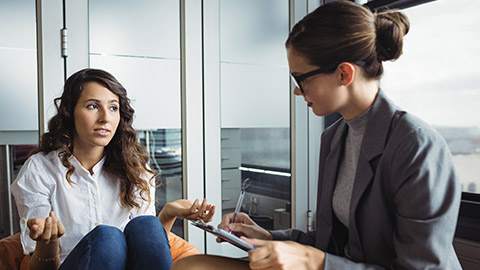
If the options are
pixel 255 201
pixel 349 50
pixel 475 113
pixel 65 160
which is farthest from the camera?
pixel 255 201

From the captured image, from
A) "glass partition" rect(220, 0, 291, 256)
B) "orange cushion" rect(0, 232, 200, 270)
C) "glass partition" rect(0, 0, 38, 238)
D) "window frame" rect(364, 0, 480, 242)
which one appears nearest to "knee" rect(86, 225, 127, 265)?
"orange cushion" rect(0, 232, 200, 270)

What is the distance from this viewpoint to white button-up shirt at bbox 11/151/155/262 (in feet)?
5.48

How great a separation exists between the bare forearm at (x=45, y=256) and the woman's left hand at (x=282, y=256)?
787 mm

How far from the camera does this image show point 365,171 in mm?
1230

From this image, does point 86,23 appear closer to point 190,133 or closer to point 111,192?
point 190,133

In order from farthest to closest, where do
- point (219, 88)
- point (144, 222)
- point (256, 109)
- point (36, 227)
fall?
point (256, 109), point (219, 88), point (144, 222), point (36, 227)

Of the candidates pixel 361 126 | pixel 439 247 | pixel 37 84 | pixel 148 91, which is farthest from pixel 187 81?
pixel 439 247

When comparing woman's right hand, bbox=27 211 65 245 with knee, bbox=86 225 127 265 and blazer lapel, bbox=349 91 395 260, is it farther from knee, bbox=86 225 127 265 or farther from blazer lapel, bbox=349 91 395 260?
blazer lapel, bbox=349 91 395 260

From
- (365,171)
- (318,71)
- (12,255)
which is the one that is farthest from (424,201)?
(12,255)

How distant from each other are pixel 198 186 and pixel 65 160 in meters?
1.12

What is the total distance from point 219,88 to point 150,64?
48 centimetres

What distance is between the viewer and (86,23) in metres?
2.37

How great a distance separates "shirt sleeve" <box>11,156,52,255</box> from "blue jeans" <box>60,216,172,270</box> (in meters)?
0.30

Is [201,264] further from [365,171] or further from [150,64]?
[150,64]
